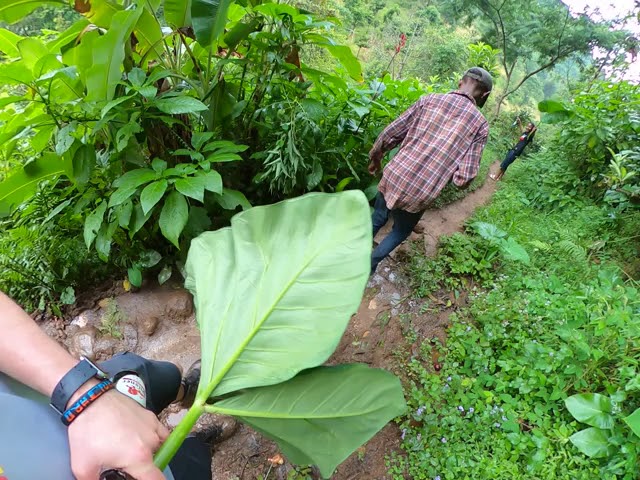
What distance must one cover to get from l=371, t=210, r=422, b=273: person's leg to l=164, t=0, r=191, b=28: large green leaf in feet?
5.42

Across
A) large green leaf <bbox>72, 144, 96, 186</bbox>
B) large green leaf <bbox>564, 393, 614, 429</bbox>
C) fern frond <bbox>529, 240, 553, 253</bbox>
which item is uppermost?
large green leaf <bbox>72, 144, 96, 186</bbox>

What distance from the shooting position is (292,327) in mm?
553

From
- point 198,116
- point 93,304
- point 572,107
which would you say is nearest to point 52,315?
point 93,304

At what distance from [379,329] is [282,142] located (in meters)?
1.39

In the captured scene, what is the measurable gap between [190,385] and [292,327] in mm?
1598

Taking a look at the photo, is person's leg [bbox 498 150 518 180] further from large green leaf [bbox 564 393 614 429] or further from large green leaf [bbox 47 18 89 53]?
large green leaf [bbox 47 18 89 53]

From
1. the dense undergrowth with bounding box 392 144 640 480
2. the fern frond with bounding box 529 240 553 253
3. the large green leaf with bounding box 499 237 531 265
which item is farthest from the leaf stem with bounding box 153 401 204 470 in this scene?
the fern frond with bounding box 529 240 553 253

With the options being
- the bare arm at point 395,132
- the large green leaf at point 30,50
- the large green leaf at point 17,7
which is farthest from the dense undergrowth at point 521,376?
the large green leaf at point 17,7

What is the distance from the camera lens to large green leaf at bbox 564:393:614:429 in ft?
5.69

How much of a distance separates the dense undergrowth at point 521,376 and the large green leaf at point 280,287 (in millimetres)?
1625

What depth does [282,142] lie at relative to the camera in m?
2.36

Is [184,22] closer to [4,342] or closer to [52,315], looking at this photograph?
[4,342]

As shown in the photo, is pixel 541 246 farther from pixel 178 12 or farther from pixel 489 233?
pixel 178 12

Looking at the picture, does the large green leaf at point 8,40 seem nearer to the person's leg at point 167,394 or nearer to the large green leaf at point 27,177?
the large green leaf at point 27,177
